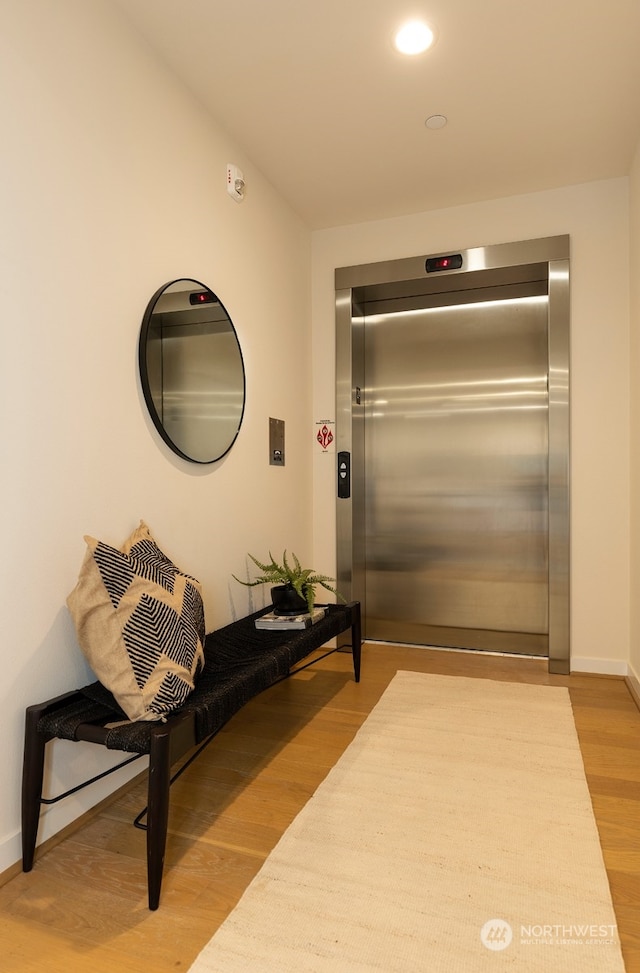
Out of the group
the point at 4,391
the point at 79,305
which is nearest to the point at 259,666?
the point at 4,391

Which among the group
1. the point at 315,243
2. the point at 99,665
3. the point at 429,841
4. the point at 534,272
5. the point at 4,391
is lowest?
the point at 429,841

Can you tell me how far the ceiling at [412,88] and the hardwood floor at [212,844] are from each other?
2.59 metres

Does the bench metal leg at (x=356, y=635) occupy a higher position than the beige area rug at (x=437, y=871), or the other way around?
the bench metal leg at (x=356, y=635)

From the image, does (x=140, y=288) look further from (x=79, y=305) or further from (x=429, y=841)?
(x=429, y=841)

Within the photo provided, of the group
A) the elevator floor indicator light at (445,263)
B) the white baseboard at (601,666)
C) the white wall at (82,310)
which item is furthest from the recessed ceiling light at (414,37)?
the white baseboard at (601,666)

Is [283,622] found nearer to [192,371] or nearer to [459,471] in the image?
[192,371]

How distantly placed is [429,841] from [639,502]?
1.96 meters

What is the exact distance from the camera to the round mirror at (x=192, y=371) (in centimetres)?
217

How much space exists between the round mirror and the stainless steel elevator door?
1331mm

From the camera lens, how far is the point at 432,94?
2484mm

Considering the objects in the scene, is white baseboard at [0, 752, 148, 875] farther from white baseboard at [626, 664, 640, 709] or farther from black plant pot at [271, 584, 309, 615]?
white baseboard at [626, 664, 640, 709]

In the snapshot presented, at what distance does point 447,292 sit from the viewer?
3.69m

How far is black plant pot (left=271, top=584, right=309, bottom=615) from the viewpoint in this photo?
Result: 8.71ft

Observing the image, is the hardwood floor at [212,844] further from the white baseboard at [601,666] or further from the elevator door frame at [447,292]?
the elevator door frame at [447,292]
